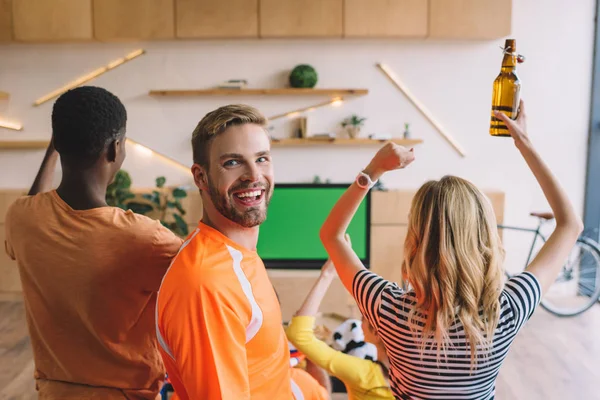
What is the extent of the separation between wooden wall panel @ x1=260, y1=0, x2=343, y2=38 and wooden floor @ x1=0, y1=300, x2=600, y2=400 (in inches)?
109

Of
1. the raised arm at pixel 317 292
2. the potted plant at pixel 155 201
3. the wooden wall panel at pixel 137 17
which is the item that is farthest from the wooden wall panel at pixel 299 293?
the raised arm at pixel 317 292

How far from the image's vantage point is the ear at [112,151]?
128cm

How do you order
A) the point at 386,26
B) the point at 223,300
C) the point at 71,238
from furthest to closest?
the point at 386,26
the point at 71,238
the point at 223,300

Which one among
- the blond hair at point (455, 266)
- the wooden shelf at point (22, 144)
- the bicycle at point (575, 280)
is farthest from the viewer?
the wooden shelf at point (22, 144)

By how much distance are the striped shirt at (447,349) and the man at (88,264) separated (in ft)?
1.67

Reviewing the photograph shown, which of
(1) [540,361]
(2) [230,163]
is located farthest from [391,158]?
(1) [540,361]

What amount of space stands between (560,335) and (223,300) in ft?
11.8

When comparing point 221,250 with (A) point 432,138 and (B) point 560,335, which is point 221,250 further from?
(A) point 432,138

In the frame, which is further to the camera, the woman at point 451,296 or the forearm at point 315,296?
the forearm at point 315,296

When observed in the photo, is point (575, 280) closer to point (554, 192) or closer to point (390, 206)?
point (390, 206)

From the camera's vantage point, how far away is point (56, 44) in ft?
15.4

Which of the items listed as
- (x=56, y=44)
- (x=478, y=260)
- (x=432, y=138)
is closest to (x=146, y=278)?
(x=478, y=260)

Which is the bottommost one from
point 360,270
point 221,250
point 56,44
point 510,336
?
point 510,336

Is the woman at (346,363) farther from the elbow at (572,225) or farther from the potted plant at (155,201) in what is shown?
the potted plant at (155,201)
